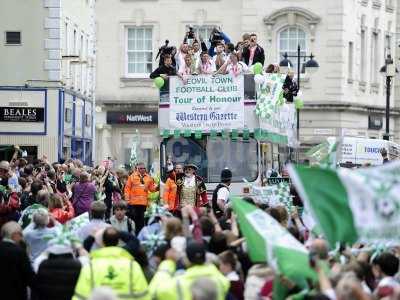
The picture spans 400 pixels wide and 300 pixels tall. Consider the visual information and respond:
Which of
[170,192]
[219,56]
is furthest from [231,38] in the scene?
[170,192]

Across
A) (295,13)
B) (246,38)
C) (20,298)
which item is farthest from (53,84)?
(20,298)

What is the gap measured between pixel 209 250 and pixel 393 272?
233cm

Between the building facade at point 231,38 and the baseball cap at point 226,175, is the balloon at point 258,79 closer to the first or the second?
the baseball cap at point 226,175

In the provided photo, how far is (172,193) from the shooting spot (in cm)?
2933

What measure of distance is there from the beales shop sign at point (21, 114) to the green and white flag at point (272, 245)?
2814 cm

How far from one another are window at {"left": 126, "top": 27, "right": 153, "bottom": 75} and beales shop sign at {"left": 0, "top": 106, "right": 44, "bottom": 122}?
23.5 m

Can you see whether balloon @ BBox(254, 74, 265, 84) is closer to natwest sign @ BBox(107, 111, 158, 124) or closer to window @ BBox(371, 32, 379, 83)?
natwest sign @ BBox(107, 111, 158, 124)

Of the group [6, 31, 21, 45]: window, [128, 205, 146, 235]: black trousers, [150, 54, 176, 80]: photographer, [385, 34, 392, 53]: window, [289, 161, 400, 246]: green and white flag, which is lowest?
[128, 205, 146, 235]: black trousers

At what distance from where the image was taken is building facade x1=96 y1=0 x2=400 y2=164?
2591 inches

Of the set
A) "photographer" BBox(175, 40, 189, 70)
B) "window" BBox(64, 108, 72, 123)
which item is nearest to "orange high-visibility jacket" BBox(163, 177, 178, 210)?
"photographer" BBox(175, 40, 189, 70)

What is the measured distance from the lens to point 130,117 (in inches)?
2606

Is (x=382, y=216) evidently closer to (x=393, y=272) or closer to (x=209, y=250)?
(x=393, y=272)

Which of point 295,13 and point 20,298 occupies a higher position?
point 295,13

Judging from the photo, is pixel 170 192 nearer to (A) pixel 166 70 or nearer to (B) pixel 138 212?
(A) pixel 166 70
